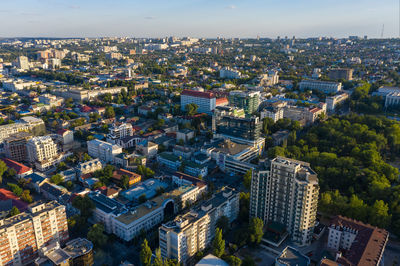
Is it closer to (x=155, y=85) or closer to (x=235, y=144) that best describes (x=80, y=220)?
(x=235, y=144)

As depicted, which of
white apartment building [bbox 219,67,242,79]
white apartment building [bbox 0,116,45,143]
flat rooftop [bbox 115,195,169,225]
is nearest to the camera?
flat rooftop [bbox 115,195,169,225]

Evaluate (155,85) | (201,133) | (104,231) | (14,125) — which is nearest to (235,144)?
(201,133)

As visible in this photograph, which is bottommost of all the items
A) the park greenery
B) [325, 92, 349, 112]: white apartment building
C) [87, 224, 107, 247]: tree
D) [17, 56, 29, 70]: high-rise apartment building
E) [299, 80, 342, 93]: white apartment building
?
[87, 224, 107, 247]: tree

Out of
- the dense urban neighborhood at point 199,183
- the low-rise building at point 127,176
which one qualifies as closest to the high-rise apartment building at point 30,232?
the dense urban neighborhood at point 199,183

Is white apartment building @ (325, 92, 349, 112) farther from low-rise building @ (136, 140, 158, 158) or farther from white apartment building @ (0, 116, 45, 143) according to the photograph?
white apartment building @ (0, 116, 45, 143)

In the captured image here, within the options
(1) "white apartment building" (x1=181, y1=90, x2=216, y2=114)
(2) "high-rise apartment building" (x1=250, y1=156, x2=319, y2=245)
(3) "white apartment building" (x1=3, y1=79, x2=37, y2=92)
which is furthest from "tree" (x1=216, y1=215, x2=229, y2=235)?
(3) "white apartment building" (x1=3, y1=79, x2=37, y2=92)

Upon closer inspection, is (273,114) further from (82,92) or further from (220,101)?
(82,92)
